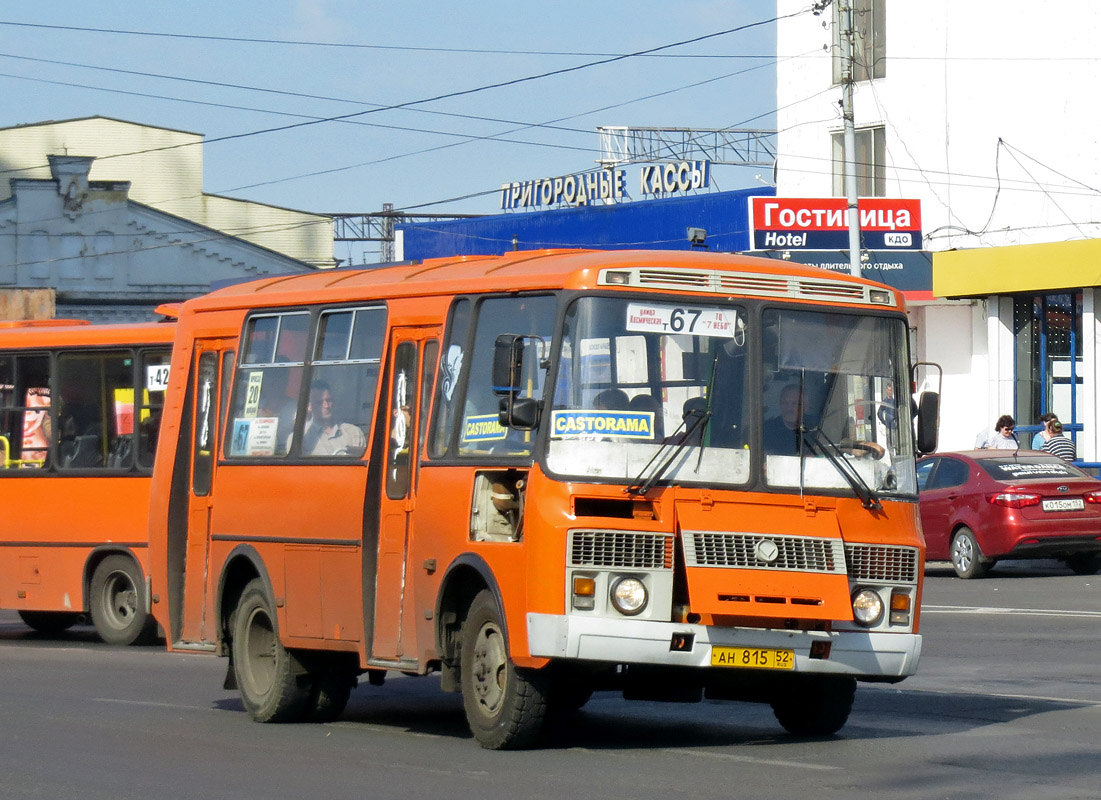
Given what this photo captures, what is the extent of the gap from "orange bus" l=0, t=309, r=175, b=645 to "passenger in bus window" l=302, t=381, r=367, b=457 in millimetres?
6547

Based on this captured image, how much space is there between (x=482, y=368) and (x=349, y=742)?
2214 mm

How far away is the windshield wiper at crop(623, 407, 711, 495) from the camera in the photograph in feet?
30.8

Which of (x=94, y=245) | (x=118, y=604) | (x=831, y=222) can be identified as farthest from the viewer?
(x=94, y=245)

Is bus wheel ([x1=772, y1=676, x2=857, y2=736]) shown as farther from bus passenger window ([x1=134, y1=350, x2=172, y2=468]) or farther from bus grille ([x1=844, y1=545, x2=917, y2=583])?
bus passenger window ([x1=134, y1=350, x2=172, y2=468])

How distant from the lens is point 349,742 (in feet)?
34.6

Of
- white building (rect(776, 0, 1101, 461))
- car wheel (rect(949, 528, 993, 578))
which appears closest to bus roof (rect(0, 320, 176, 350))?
car wheel (rect(949, 528, 993, 578))

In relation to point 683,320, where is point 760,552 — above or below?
below

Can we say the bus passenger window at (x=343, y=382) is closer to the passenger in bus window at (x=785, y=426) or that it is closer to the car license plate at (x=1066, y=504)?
the passenger in bus window at (x=785, y=426)

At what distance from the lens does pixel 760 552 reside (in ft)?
31.1

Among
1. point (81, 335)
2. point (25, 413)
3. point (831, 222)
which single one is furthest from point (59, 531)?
point (831, 222)

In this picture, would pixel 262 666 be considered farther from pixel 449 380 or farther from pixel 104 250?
pixel 104 250

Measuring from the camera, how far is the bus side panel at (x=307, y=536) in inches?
433

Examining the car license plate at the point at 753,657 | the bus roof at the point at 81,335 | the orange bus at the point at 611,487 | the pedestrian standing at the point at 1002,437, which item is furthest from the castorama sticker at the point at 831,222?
the car license plate at the point at 753,657

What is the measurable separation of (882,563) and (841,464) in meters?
0.55
